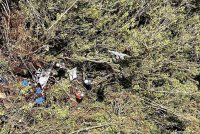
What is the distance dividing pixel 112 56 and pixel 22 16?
2.92ft

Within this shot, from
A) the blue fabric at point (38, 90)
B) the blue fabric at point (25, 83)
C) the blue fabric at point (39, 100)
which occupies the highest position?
the blue fabric at point (25, 83)

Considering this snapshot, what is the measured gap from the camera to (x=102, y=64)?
3213mm

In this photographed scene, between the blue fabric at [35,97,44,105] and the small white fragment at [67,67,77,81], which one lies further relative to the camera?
the small white fragment at [67,67,77,81]

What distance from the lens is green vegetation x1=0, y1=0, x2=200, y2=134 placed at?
110 inches

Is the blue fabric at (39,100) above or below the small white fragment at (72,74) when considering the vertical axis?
below

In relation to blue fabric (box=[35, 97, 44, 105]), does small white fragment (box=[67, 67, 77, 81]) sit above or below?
above

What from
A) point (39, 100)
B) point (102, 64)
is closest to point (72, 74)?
point (102, 64)

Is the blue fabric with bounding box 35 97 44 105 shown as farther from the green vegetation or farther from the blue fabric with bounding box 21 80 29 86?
the blue fabric with bounding box 21 80 29 86

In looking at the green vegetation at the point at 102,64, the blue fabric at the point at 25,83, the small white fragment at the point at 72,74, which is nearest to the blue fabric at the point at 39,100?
the green vegetation at the point at 102,64

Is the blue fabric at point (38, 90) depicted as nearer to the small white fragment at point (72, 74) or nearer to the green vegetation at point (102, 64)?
the green vegetation at point (102, 64)

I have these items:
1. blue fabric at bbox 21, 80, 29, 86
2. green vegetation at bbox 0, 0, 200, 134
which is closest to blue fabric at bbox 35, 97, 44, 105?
green vegetation at bbox 0, 0, 200, 134

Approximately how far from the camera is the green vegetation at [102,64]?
9.19 feet

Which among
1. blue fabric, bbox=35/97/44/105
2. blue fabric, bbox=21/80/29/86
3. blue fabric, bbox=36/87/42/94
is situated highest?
blue fabric, bbox=21/80/29/86

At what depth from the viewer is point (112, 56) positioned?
321cm
